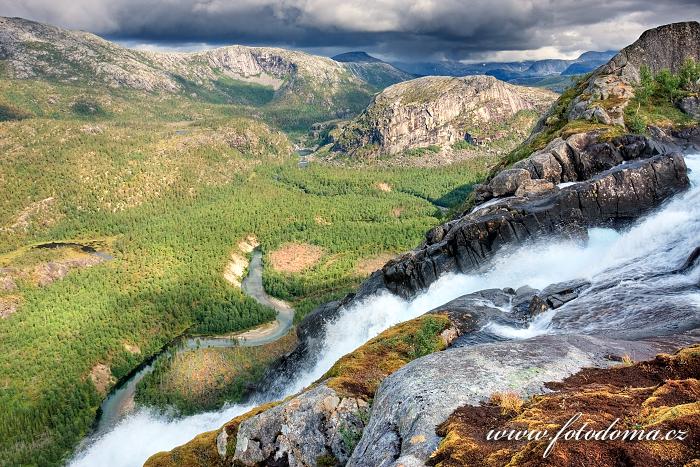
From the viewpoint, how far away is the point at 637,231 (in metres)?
68.2

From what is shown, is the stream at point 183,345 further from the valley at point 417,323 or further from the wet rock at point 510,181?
the wet rock at point 510,181

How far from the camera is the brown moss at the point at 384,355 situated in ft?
135

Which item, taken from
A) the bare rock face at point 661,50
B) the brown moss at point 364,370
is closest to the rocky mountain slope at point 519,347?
the brown moss at point 364,370

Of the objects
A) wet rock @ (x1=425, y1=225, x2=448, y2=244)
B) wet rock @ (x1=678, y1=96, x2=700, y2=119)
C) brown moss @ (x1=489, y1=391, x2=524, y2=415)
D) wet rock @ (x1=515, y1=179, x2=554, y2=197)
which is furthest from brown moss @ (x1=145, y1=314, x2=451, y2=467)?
wet rock @ (x1=678, y1=96, x2=700, y2=119)

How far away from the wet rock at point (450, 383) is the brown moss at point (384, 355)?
6.49 meters

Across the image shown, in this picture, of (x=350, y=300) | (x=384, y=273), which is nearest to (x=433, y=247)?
(x=384, y=273)

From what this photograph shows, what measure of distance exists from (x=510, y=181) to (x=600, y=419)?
71.9 m

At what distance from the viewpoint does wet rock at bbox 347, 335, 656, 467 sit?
24.9 metres

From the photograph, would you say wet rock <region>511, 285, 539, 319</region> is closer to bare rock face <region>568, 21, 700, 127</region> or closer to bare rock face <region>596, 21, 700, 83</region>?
bare rock face <region>568, 21, 700, 127</region>

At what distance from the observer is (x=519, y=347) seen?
33344mm

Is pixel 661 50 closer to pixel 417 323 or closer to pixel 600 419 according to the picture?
pixel 417 323

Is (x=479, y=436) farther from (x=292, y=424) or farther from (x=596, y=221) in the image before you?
(x=596, y=221)

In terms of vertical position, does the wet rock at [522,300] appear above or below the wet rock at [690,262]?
below

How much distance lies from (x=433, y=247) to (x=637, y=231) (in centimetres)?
3285
